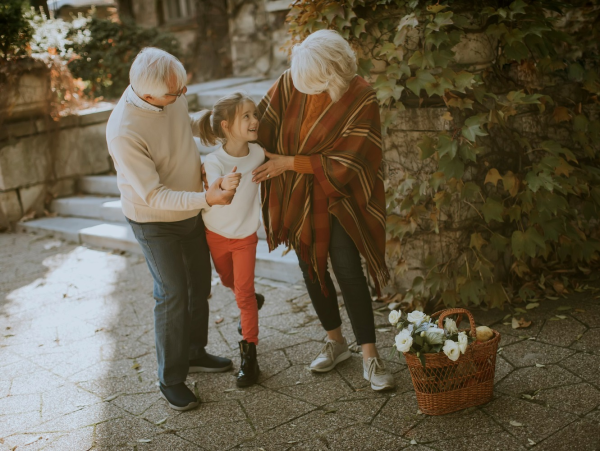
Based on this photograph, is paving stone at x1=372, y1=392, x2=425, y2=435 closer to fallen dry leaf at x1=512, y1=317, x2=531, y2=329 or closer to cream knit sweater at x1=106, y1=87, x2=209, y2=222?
fallen dry leaf at x1=512, y1=317, x2=531, y2=329

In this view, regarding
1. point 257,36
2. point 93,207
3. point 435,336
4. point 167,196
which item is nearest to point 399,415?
point 435,336

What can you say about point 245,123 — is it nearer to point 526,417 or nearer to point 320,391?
point 320,391

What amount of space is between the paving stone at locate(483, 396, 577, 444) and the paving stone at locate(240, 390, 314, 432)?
805 mm

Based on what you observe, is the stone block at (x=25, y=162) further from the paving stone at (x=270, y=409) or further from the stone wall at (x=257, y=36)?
the paving stone at (x=270, y=409)


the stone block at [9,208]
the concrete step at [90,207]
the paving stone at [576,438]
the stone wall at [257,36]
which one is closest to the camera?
the paving stone at [576,438]

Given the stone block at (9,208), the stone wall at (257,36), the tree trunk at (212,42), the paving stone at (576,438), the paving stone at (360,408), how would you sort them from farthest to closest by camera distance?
the tree trunk at (212,42) → the stone wall at (257,36) → the stone block at (9,208) → the paving stone at (360,408) → the paving stone at (576,438)

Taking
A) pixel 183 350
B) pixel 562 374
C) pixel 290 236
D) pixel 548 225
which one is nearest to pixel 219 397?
pixel 183 350

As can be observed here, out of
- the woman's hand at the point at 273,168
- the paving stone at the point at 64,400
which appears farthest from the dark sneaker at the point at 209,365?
the woman's hand at the point at 273,168

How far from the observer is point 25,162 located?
658 centimetres

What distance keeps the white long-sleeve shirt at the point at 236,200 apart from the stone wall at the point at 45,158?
4.26m

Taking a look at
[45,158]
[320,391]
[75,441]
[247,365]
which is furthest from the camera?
[45,158]

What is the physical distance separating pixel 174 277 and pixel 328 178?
31.9 inches

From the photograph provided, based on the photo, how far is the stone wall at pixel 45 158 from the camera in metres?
6.46

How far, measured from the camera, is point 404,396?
113 inches
